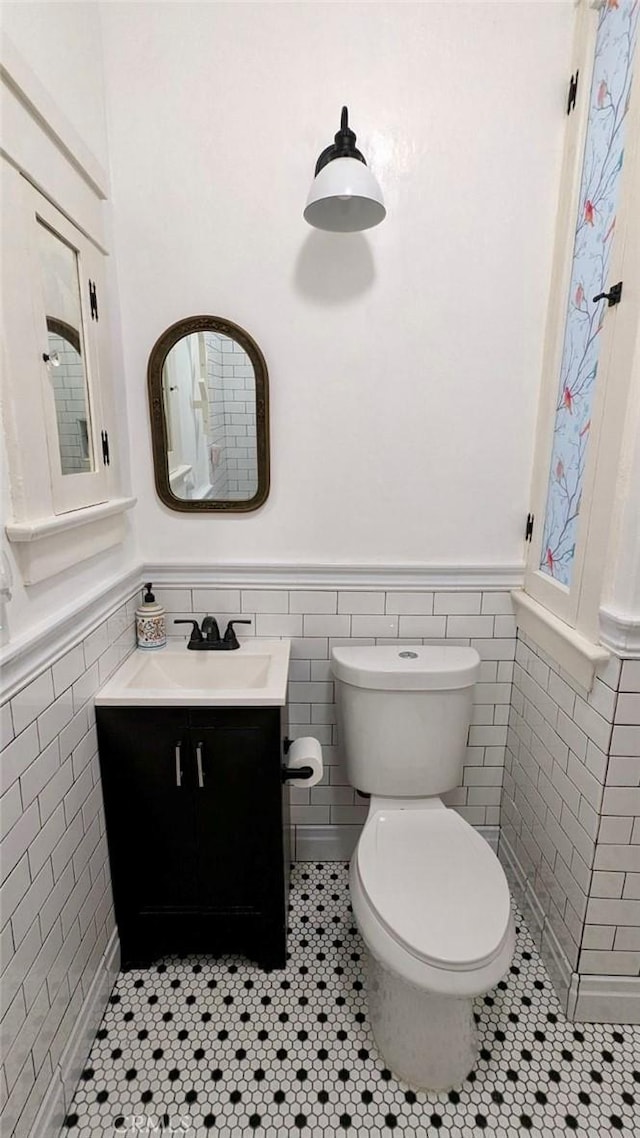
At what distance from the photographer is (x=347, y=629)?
1.72 metres

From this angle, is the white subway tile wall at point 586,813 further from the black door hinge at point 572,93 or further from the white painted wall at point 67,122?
the black door hinge at point 572,93

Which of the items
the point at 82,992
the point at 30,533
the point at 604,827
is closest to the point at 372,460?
the point at 30,533

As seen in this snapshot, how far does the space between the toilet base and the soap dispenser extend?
995 mm

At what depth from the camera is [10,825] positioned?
94 centimetres

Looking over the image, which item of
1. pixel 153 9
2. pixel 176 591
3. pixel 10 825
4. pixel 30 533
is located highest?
pixel 153 9

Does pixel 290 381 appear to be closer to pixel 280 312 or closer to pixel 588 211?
pixel 280 312

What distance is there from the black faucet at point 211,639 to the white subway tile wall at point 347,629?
0.09 m

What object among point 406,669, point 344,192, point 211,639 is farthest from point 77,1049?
point 344,192

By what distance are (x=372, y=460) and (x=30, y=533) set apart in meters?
0.97

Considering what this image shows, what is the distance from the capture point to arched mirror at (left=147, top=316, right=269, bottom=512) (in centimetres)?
155

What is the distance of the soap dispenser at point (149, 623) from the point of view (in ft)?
5.29

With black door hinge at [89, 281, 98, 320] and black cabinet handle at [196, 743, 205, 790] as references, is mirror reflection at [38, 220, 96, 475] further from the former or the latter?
black cabinet handle at [196, 743, 205, 790]

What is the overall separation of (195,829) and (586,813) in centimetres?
97

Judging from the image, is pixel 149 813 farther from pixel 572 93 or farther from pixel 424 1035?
pixel 572 93
